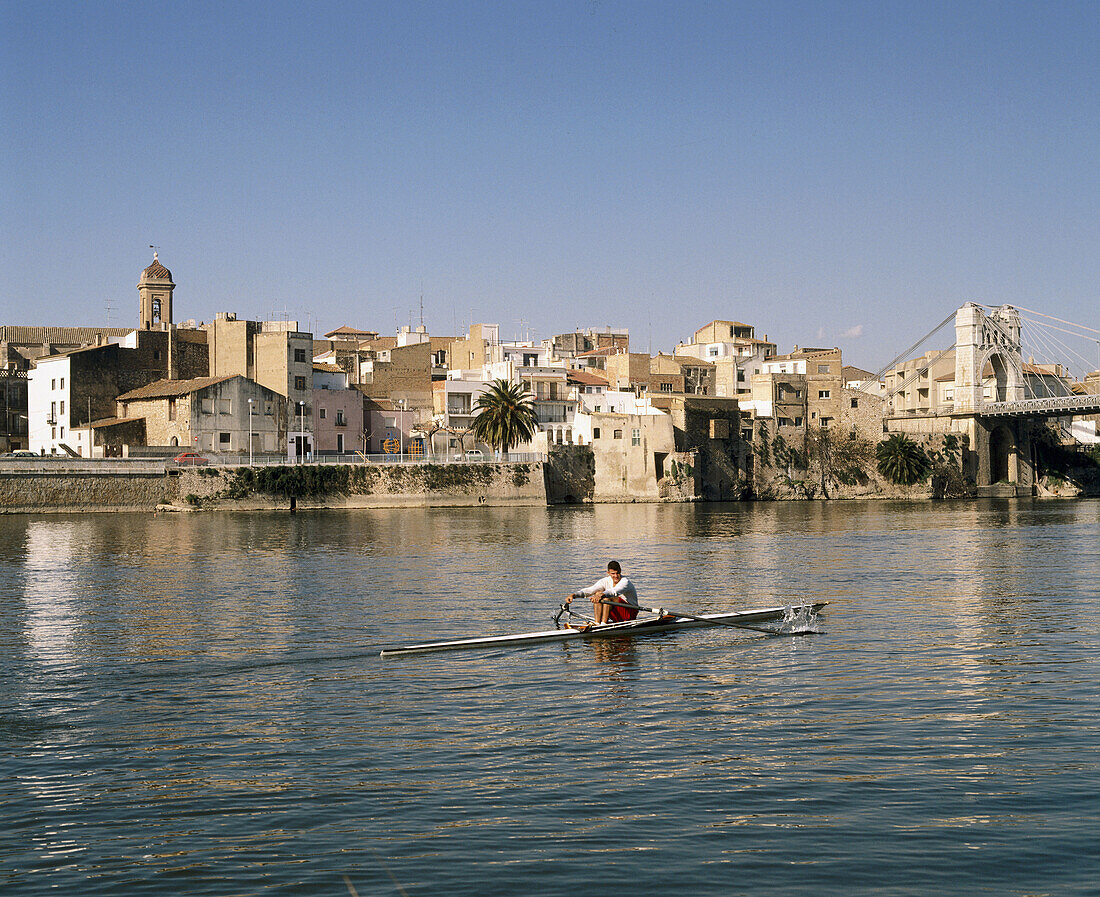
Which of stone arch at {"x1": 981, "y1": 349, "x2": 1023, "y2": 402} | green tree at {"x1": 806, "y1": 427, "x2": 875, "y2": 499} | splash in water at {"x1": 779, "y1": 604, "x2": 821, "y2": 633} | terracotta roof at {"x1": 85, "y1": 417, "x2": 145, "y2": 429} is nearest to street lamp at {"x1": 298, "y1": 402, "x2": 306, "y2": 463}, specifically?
terracotta roof at {"x1": 85, "y1": 417, "x2": 145, "y2": 429}

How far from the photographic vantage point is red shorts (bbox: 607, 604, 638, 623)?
2183 centimetres

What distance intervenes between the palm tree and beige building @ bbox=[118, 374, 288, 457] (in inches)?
535

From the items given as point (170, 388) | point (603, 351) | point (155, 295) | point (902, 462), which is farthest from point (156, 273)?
point (902, 462)

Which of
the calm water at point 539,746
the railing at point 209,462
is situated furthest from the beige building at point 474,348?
the calm water at point 539,746

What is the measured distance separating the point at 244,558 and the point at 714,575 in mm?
15761

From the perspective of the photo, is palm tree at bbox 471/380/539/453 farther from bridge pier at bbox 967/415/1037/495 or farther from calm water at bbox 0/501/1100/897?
calm water at bbox 0/501/1100/897

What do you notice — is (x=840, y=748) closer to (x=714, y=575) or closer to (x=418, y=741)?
(x=418, y=741)

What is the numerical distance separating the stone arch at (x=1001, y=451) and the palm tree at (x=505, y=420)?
41346 mm

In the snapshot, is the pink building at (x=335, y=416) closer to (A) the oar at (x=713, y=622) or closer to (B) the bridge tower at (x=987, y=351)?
(B) the bridge tower at (x=987, y=351)

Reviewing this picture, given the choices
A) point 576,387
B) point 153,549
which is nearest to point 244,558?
point 153,549

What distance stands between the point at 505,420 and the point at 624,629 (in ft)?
189

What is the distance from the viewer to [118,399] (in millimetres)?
79500

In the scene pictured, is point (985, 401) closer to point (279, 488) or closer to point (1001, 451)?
point (1001, 451)

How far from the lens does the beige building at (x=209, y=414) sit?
7494 cm
